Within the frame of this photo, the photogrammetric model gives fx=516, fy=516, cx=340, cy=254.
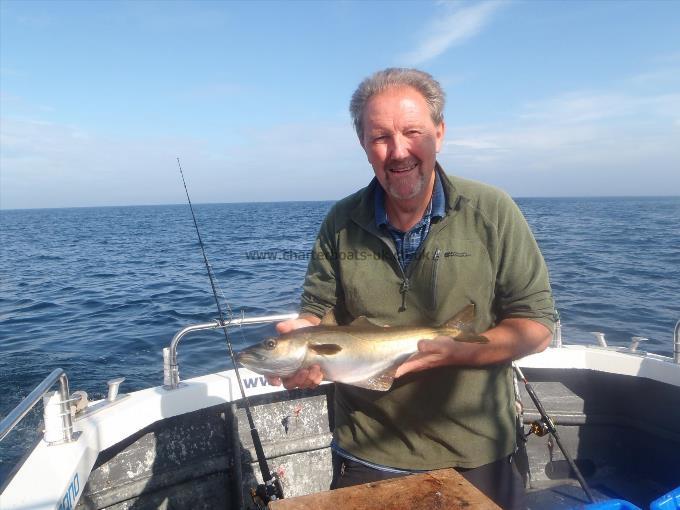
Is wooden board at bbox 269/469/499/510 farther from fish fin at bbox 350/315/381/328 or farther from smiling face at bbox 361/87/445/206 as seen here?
smiling face at bbox 361/87/445/206

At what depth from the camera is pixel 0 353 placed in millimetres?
11328

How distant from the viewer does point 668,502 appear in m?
3.18

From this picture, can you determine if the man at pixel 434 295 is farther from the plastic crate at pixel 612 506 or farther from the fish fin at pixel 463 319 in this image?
the plastic crate at pixel 612 506

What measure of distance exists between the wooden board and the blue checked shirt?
1.22 m

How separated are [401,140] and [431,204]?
0.45 metres

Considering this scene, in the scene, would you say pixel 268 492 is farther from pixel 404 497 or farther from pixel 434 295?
pixel 434 295

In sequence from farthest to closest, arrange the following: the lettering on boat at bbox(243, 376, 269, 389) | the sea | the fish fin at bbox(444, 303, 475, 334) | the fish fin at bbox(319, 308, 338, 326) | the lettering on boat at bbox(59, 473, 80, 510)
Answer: the sea → the lettering on boat at bbox(243, 376, 269, 389) → the fish fin at bbox(319, 308, 338, 326) → the fish fin at bbox(444, 303, 475, 334) → the lettering on boat at bbox(59, 473, 80, 510)

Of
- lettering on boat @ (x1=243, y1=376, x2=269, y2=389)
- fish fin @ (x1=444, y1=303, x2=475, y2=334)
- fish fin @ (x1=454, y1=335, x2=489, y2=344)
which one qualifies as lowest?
lettering on boat @ (x1=243, y1=376, x2=269, y2=389)

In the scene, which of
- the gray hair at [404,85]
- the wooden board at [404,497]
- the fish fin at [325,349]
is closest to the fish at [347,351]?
the fish fin at [325,349]

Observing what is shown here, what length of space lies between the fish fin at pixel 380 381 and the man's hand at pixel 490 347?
19 cm

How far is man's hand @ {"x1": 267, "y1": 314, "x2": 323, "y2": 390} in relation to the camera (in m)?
3.14

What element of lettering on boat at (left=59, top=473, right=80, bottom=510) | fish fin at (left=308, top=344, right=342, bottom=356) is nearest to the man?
fish fin at (left=308, top=344, right=342, bottom=356)

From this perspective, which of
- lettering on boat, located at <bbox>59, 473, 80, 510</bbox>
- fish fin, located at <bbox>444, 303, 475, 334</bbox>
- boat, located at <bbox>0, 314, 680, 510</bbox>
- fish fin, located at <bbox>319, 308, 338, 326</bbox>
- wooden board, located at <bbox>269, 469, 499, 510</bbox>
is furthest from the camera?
boat, located at <bbox>0, 314, 680, 510</bbox>

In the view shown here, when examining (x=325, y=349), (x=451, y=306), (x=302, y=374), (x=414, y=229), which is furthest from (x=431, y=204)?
(x=302, y=374)
